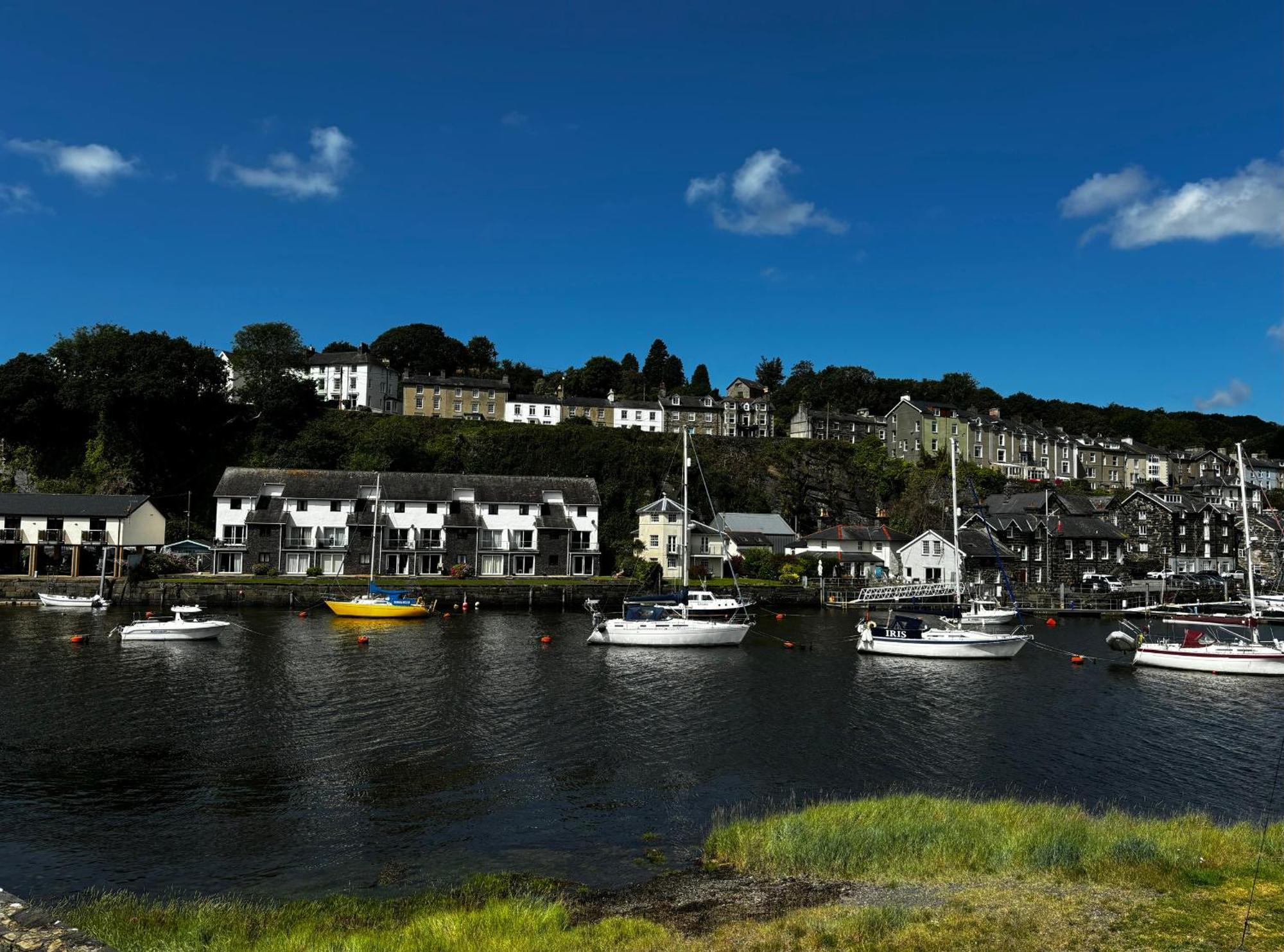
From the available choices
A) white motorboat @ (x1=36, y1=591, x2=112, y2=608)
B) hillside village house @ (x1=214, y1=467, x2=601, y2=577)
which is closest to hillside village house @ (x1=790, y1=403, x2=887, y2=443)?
hillside village house @ (x1=214, y1=467, x2=601, y2=577)

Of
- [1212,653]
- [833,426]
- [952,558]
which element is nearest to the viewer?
[1212,653]

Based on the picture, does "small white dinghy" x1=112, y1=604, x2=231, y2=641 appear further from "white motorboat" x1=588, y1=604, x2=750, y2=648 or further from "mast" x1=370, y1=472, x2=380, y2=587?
"white motorboat" x1=588, y1=604, x2=750, y2=648

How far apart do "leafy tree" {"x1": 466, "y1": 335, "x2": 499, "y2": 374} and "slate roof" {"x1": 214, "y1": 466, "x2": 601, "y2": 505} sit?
73645 millimetres

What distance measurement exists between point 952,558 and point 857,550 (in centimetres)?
927

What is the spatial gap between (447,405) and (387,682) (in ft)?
275

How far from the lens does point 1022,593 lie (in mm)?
77312

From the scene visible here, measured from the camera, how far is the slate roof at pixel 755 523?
303 ft

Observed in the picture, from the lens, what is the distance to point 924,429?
12356 cm

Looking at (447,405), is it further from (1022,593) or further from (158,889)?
(158,889)

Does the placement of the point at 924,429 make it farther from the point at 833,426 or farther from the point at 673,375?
the point at 673,375

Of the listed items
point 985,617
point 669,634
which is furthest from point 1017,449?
point 669,634

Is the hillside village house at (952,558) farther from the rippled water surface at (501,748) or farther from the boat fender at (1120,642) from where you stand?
the rippled water surface at (501,748)

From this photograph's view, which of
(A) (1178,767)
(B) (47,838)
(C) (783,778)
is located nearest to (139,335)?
(B) (47,838)

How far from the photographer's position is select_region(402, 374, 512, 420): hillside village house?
117250 millimetres
